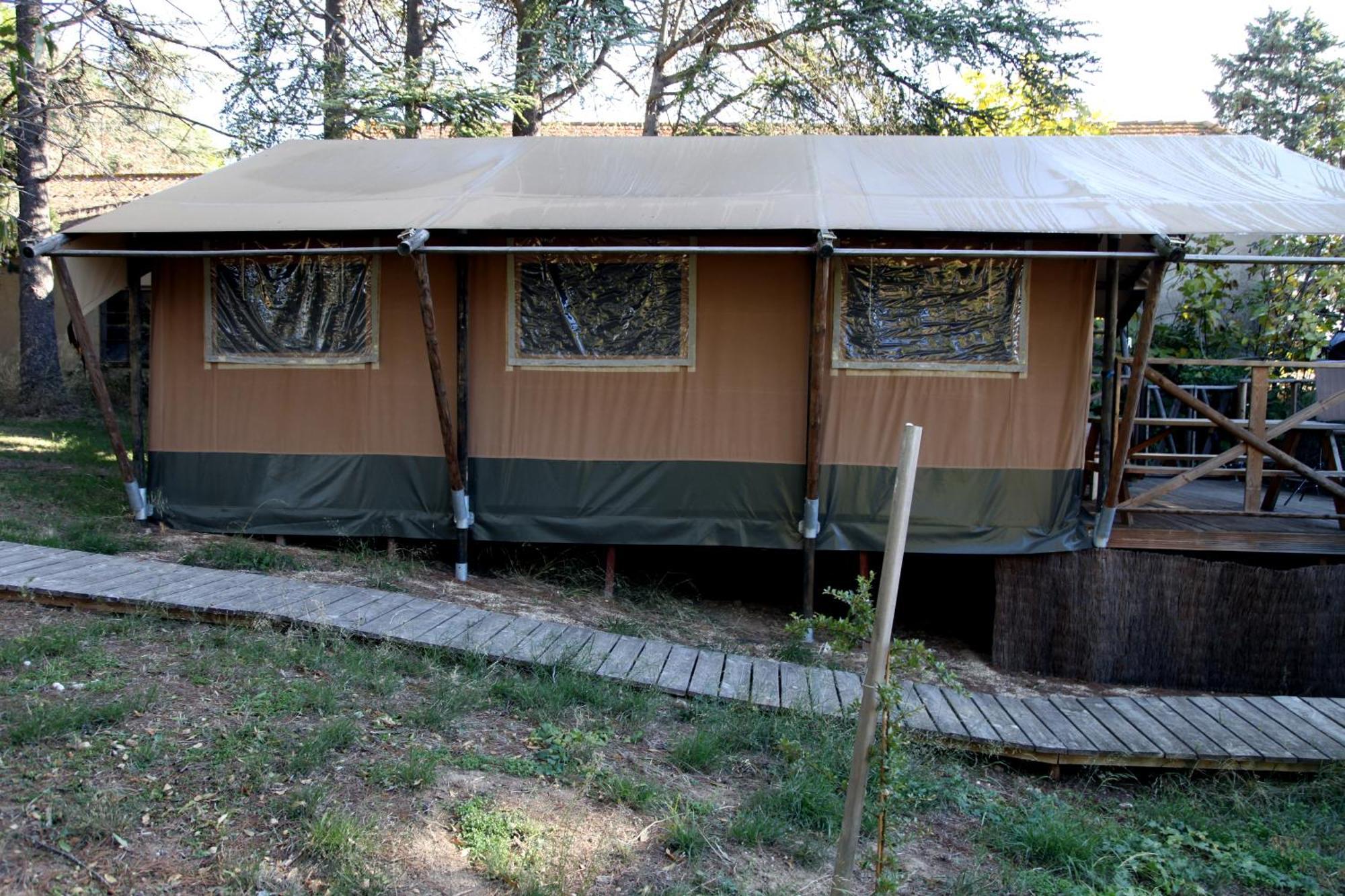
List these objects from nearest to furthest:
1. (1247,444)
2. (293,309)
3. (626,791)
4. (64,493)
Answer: (626,791)
(1247,444)
(293,309)
(64,493)

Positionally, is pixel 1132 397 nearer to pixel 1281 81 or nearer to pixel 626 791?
→ pixel 626 791

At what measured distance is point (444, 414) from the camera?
6.14 meters

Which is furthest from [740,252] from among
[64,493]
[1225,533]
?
[64,493]

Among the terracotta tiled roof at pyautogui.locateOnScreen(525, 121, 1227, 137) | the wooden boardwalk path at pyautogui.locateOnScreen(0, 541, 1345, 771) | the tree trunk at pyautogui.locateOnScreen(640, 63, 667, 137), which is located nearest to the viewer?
the wooden boardwalk path at pyautogui.locateOnScreen(0, 541, 1345, 771)

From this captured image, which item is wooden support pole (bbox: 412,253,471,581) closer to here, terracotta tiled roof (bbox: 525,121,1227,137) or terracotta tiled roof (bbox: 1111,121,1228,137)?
terracotta tiled roof (bbox: 525,121,1227,137)

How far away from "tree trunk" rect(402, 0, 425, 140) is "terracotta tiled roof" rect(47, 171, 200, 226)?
15.0 feet

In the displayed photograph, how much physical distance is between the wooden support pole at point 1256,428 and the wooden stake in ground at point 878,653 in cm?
490

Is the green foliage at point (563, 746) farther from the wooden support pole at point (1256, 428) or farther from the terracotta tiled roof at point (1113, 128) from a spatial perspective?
the terracotta tiled roof at point (1113, 128)

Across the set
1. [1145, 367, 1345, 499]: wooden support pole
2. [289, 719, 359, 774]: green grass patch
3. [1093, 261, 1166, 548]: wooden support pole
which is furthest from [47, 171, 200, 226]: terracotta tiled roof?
[1145, 367, 1345, 499]: wooden support pole

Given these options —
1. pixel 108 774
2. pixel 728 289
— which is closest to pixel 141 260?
pixel 728 289

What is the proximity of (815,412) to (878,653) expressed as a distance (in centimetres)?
363

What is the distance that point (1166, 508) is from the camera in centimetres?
661

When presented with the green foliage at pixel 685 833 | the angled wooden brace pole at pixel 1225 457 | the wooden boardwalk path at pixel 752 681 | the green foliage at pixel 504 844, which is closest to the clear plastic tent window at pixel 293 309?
the wooden boardwalk path at pixel 752 681

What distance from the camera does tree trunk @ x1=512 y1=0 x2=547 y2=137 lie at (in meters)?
11.5
